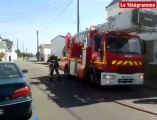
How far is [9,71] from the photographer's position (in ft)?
32.9

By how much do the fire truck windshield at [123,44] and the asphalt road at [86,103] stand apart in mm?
1847

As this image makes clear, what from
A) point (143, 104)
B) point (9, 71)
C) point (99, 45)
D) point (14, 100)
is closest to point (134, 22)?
point (99, 45)

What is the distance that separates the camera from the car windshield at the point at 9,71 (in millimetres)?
9758

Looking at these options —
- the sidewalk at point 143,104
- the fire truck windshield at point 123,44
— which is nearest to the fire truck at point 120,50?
the fire truck windshield at point 123,44

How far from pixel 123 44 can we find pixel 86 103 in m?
4.33

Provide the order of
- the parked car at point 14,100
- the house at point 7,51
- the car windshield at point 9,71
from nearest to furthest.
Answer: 1. the parked car at point 14,100
2. the car windshield at point 9,71
3. the house at point 7,51

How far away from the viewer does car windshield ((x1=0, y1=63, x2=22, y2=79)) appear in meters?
9.76

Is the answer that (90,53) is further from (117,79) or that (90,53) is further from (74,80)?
(74,80)

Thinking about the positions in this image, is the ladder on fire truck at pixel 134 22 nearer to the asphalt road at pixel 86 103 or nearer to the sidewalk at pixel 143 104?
the asphalt road at pixel 86 103

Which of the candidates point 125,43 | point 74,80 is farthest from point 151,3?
point 125,43

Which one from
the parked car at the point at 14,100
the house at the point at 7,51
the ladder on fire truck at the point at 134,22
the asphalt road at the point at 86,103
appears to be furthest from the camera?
the house at the point at 7,51

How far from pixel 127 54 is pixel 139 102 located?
3.40 meters

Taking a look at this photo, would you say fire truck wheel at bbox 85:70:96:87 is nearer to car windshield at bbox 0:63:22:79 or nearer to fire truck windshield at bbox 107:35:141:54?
fire truck windshield at bbox 107:35:141:54

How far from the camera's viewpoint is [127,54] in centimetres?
1630
